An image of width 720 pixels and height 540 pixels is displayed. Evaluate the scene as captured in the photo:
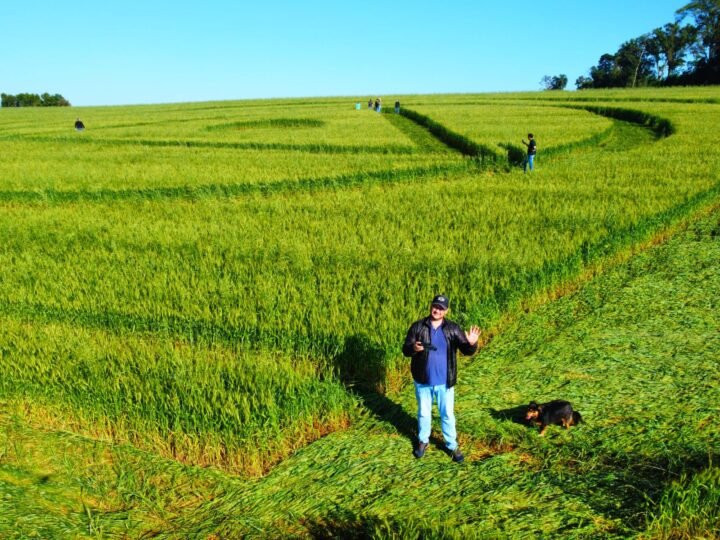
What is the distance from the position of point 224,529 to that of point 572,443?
2847mm

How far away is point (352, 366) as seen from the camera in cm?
590

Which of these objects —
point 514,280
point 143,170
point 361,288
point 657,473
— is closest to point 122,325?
point 361,288

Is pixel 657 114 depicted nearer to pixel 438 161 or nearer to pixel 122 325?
pixel 438 161

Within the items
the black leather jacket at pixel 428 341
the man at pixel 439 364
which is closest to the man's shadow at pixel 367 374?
the man at pixel 439 364

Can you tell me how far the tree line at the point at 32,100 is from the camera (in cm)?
11131

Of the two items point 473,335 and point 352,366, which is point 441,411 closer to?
point 473,335

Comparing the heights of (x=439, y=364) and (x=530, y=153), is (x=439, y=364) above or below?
below

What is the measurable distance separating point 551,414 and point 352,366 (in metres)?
2.28

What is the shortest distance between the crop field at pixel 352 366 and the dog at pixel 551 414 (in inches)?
6.1

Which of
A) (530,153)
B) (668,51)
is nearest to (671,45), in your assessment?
(668,51)

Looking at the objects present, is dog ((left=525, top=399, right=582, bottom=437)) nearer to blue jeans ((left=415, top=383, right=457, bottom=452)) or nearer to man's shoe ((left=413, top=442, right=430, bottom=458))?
blue jeans ((left=415, top=383, right=457, bottom=452))

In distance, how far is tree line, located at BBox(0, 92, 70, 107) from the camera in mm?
111312

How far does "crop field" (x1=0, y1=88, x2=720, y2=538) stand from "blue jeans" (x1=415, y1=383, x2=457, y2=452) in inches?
8.1

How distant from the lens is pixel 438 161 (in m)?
20.5
